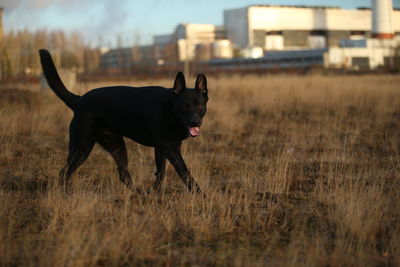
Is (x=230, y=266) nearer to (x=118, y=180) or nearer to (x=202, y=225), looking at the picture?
(x=202, y=225)

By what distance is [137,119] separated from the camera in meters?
5.94

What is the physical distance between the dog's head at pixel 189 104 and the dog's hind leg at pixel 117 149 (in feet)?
3.50

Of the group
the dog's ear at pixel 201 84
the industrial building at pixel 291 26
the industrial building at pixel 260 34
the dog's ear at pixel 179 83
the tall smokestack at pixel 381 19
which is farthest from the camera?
the industrial building at pixel 291 26

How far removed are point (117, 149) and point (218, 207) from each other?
189cm

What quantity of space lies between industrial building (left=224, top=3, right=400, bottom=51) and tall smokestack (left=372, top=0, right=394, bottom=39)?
14303mm

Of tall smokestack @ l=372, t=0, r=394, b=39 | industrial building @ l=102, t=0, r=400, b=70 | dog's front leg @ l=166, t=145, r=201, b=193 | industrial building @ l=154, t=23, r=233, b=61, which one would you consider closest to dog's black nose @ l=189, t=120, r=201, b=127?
dog's front leg @ l=166, t=145, r=201, b=193

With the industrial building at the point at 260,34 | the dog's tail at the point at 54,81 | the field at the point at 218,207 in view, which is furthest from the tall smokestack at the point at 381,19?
the dog's tail at the point at 54,81

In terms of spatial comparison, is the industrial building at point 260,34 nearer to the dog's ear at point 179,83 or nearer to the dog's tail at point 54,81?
the dog's tail at point 54,81

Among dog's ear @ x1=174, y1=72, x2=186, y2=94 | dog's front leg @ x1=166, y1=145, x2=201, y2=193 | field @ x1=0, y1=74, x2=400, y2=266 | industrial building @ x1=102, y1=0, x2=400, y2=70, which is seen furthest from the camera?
industrial building @ x1=102, y1=0, x2=400, y2=70

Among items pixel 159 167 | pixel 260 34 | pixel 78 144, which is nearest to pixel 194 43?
pixel 260 34

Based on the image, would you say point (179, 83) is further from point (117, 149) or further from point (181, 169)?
point (117, 149)

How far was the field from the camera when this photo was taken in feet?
12.5

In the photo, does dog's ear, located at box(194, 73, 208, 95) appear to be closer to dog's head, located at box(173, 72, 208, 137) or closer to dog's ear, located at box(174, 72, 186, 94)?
dog's head, located at box(173, 72, 208, 137)

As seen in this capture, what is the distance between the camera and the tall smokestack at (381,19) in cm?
7794
